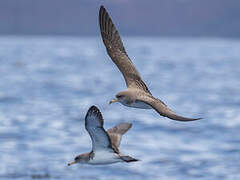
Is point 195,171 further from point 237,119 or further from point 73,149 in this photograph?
point 237,119

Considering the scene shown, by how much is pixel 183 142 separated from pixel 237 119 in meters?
7.43

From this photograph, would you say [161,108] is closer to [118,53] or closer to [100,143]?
[100,143]

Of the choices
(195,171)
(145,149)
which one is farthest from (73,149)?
(195,171)

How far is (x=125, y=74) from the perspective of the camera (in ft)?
41.0

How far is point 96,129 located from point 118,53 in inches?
128

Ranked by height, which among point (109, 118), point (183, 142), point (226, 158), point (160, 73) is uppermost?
point (160, 73)

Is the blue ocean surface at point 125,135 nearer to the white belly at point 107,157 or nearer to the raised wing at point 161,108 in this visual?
the white belly at point 107,157

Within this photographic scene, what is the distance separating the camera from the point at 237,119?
32188 millimetres

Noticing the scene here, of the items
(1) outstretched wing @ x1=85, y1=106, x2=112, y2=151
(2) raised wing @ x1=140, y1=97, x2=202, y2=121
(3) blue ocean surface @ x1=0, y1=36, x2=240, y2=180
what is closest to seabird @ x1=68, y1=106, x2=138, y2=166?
(1) outstretched wing @ x1=85, y1=106, x2=112, y2=151

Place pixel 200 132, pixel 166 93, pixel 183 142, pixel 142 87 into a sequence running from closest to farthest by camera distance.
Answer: pixel 142 87 → pixel 183 142 → pixel 200 132 → pixel 166 93

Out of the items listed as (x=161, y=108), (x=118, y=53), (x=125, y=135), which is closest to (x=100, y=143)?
(x=161, y=108)

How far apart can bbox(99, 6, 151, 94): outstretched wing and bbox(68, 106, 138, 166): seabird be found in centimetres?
105

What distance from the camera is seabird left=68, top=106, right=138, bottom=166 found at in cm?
970

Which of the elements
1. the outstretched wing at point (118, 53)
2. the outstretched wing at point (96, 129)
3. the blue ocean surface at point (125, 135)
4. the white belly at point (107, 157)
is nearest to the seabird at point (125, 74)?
the outstretched wing at point (118, 53)
